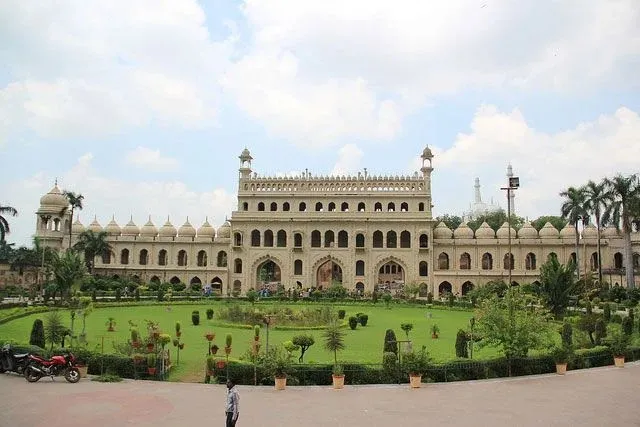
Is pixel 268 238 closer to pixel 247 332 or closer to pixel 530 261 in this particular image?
pixel 530 261

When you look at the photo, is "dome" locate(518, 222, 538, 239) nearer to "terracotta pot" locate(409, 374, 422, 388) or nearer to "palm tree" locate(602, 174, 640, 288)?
"palm tree" locate(602, 174, 640, 288)

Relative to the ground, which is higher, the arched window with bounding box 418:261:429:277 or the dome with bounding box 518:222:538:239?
the dome with bounding box 518:222:538:239

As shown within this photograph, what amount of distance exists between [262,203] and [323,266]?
826 centimetres

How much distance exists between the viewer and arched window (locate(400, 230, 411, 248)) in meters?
52.7

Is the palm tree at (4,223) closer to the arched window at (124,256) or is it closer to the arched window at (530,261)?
the arched window at (124,256)

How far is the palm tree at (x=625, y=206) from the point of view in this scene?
41.7 m

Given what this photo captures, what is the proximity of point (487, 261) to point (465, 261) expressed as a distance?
6.50ft

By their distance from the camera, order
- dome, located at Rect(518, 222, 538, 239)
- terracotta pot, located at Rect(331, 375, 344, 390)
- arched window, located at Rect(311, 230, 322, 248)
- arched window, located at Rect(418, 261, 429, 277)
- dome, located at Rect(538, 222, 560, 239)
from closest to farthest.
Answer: terracotta pot, located at Rect(331, 375, 344, 390) < arched window, located at Rect(418, 261, 429, 277) < dome, located at Rect(538, 222, 560, 239) < dome, located at Rect(518, 222, 538, 239) < arched window, located at Rect(311, 230, 322, 248)

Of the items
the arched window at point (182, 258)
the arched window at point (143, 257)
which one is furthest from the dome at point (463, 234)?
the arched window at point (143, 257)

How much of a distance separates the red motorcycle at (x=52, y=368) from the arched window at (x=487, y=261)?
42.6 m

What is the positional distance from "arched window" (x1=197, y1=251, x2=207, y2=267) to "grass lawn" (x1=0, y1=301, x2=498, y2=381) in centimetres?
1531

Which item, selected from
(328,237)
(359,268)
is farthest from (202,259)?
(359,268)

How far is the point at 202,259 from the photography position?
5725 cm

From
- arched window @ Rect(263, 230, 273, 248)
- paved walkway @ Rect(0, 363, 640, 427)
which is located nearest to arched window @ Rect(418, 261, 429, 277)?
arched window @ Rect(263, 230, 273, 248)
